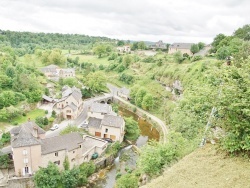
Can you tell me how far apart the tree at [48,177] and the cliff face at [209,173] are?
19167 mm

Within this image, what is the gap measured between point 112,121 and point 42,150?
1482cm

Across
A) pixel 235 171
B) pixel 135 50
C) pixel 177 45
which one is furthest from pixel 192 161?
pixel 135 50

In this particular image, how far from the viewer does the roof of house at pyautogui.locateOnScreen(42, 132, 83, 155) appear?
104 ft

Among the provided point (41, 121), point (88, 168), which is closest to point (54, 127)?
point (41, 121)

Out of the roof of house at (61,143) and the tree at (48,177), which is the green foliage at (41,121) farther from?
the tree at (48,177)

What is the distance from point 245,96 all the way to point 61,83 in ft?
221

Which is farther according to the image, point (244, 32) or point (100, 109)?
point (244, 32)

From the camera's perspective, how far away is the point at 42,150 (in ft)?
102

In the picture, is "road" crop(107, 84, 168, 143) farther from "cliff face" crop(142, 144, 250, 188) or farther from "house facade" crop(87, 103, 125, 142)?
"cliff face" crop(142, 144, 250, 188)

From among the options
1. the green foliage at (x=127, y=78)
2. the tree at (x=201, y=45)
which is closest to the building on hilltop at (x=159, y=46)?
the tree at (x=201, y=45)

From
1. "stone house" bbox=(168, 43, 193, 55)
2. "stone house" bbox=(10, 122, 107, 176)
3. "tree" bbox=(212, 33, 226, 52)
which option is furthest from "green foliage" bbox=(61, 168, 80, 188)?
"stone house" bbox=(168, 43, 193, 55)

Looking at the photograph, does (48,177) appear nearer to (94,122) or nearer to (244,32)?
(94,122)

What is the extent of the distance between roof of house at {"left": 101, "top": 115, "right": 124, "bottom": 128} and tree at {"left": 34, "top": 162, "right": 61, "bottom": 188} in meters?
14.8

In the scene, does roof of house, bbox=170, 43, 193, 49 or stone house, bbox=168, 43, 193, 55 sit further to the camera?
roof of house, bbox=170, 43, 193, 49
